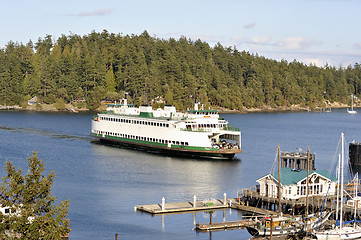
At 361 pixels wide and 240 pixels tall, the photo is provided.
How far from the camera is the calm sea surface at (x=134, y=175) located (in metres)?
53.2

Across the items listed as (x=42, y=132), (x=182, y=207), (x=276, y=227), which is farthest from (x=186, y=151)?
(x=42, y=132)

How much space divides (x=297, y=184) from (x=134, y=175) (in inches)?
1048

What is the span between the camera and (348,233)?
156 ft

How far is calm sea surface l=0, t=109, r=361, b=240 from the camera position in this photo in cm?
5322

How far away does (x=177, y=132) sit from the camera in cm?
9431

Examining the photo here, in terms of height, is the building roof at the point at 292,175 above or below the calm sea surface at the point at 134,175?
above

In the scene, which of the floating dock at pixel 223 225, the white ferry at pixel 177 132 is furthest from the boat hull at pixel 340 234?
the white ferry at pixel 177 132

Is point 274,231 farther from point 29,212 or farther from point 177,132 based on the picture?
point 177,132

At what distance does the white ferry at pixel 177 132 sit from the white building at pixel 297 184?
31.3m

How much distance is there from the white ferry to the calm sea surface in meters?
2.07

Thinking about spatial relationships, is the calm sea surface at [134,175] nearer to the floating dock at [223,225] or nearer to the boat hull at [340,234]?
the floating dock at [223,225]

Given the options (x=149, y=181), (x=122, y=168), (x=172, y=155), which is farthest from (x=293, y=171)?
(x=172, y=155)

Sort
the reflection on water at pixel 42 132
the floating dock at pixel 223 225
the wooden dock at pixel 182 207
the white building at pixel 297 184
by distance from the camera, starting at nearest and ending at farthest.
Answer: the floating dock at pixel 223 225
the wooden dock at pixel 182 207
the white building at pixel 297 184
the reflection on water at pixel 42 132

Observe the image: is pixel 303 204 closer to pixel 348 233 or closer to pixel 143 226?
pixel 348 233
